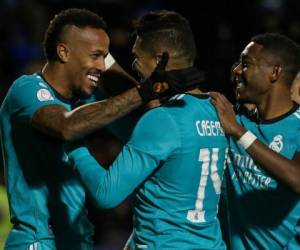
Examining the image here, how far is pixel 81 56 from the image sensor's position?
4898 mm

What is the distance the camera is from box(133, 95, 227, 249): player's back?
419cm

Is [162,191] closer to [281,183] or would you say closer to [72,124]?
[72,124]

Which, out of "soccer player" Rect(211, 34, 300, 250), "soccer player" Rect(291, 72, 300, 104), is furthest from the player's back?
"soccer player" Rect(291, 72, 300, 104)

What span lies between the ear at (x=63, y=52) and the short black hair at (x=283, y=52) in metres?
1.13

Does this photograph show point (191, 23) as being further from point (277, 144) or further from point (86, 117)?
point (86, 117)

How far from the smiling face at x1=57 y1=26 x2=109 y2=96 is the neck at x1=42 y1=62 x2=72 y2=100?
1.1 inches

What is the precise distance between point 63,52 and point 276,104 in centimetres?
127

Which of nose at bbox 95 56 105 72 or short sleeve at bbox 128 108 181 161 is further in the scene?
nose at bbox 95 56 105 72

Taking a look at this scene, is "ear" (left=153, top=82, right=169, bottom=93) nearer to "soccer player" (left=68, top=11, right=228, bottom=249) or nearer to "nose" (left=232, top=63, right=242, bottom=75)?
"soccer player" (left=68, top=11, right=228, bottom=249)

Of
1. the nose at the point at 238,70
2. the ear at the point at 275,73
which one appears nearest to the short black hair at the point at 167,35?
the nose at the point at 238,70

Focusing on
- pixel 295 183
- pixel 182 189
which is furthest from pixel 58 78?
pixel 295 183

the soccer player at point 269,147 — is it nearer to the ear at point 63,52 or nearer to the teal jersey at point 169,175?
the teal jersey at point 169,175

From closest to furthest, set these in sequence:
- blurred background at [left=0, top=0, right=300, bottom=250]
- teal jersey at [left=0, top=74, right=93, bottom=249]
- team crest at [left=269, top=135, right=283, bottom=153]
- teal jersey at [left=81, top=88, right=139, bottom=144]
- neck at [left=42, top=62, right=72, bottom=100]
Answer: teal jersey at [left=0, top=74, right=93, bottom=249] → neck at [left=42, top=62, right=72, bottom=100] → team crest at [left=269, top=135, right=283, bottom=153] → teal jersey at [left=81, top=88, right=139, bottom=144] → blurred background at [left=0, top=0, right=300, bottom=250]

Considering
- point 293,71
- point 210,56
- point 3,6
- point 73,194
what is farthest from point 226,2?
point 73,194
